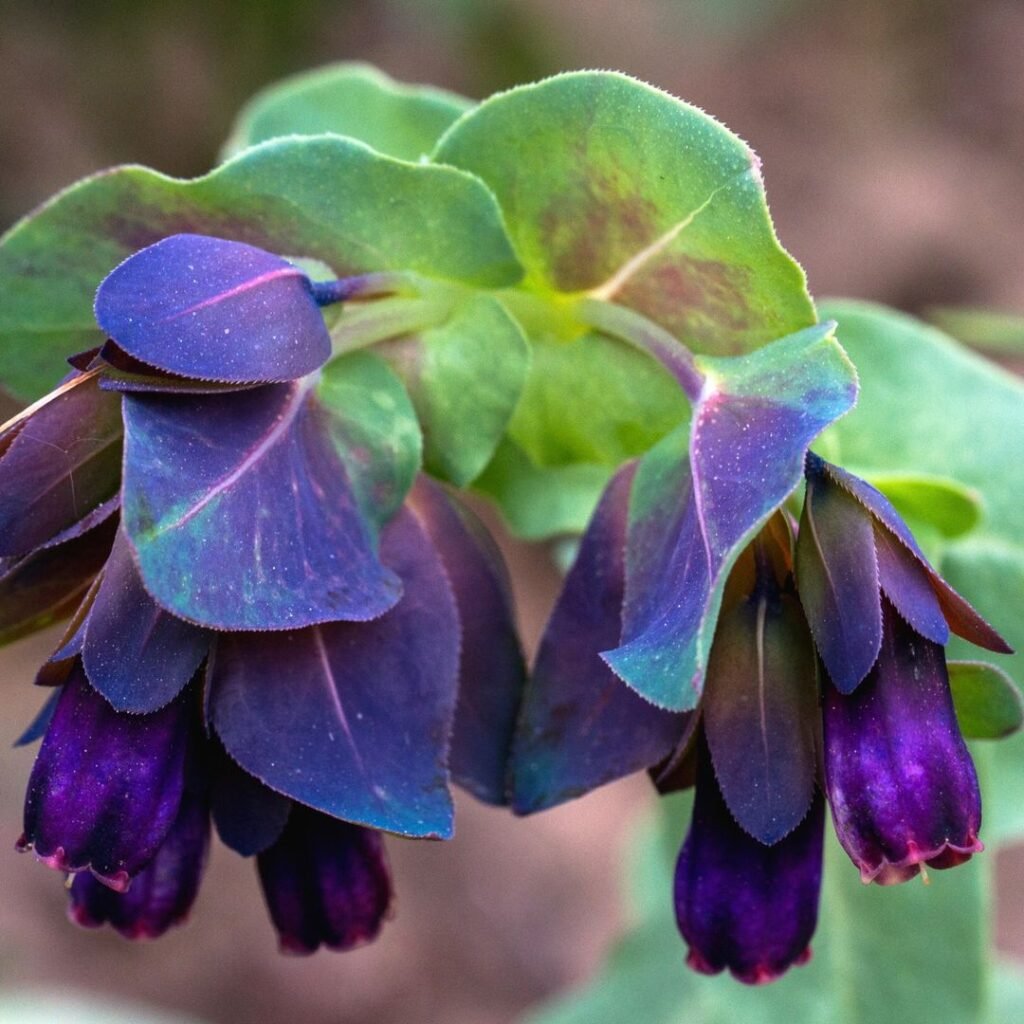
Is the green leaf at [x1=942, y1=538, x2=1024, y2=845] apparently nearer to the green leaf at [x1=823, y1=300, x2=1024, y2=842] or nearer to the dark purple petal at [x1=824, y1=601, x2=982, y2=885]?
the green leaf at [x1=823, y1=300, x2=1024, y2=842]

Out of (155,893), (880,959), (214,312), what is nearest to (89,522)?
(214,312)

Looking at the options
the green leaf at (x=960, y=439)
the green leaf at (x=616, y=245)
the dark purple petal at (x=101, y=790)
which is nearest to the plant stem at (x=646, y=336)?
the green leaf at (x=616, y=245)

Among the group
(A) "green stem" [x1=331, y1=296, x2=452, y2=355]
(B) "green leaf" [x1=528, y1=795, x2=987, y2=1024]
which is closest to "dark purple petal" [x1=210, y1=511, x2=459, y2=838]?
(A) "green stem" [x1=331, y1=296, x2=452, y2=355]

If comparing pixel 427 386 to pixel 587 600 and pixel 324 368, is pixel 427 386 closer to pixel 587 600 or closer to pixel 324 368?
pixel 324 368

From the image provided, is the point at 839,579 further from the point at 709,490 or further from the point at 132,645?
the point at 132,645

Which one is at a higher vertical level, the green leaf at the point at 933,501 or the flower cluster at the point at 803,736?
the flower cluster at the point at 803,736

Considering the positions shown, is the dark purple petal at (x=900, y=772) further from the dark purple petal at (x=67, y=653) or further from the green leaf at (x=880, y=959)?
the green leaf at (x=880, y=959)

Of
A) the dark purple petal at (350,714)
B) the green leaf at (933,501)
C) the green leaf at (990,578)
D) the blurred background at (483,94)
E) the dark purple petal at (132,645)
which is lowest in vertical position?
the blurred background at (483,94)
